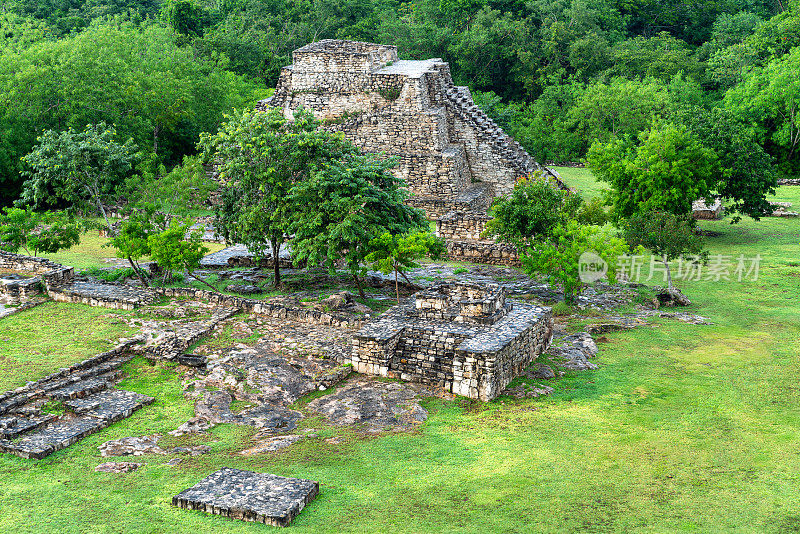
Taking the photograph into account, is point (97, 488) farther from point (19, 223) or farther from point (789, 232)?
point (789, 232)

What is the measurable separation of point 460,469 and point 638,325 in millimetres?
7648

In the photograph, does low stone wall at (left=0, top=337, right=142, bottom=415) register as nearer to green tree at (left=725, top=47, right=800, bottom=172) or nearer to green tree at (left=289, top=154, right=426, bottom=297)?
green tree at (left=289, top=154, right=426, bottom=297)

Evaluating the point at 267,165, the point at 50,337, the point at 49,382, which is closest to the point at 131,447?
the point at 49,382

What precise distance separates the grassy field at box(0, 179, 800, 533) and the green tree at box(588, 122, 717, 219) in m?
8.31

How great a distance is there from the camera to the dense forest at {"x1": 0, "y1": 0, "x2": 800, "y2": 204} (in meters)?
27.1

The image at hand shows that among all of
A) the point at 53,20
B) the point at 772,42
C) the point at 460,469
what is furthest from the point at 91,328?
the point at 772,42

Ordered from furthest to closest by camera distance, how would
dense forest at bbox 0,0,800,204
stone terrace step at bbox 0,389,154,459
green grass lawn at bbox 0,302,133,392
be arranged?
dense forest at bbox 0,0,800,204 → green grass lawn at bbox 0,302,133,392 → stone terrace step at bbox 0,389,154,459

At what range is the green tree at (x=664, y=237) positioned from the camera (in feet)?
56.6

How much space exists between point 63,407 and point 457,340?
20.5 feet

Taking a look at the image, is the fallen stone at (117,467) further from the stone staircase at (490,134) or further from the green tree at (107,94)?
the stone staircase at (490,134)

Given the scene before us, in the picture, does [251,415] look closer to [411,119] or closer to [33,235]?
[33,235]

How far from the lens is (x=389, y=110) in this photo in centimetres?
2817

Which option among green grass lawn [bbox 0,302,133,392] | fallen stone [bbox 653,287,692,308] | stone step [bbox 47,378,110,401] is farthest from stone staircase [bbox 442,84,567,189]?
stone step [bbox 47,378,110,401]

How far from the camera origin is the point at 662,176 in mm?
21359
